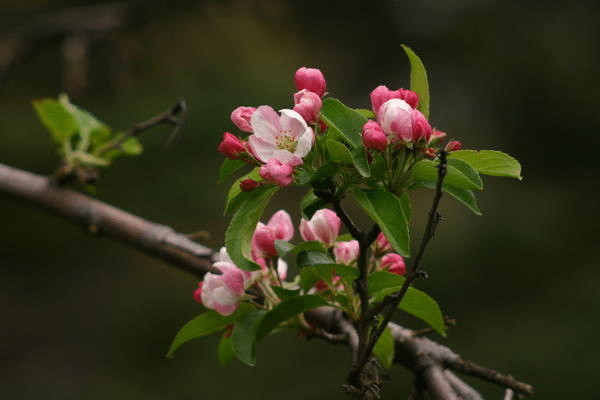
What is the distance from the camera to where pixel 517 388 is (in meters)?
0.82

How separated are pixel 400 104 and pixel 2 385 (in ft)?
11.3

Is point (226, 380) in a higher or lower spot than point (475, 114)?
lower

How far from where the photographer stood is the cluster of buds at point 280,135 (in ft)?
2.07

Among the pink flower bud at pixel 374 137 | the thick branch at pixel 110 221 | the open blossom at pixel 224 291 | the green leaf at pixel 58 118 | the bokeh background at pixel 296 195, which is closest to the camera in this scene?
the pink flower bud at pixel 374 137

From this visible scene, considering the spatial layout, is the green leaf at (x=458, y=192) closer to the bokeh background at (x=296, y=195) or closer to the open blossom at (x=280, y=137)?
the open blossom at (x=280, y=137)

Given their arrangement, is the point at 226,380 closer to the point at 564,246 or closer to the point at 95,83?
the point at 564,246

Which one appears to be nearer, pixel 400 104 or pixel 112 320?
pixel 400 104

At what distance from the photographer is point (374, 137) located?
2.05 ft

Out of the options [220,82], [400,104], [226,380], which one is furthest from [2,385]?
[400,104]

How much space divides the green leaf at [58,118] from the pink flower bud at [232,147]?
0.76 meters

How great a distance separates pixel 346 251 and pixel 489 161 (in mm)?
186

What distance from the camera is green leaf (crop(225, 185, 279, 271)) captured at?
2.22 feet

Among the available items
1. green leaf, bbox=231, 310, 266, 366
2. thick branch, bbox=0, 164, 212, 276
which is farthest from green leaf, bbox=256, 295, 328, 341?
thick branch, bbox=0, 164, 212, 276


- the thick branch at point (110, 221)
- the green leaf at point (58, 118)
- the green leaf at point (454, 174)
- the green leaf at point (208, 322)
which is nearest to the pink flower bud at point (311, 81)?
the green leaf at point (454, 174)
